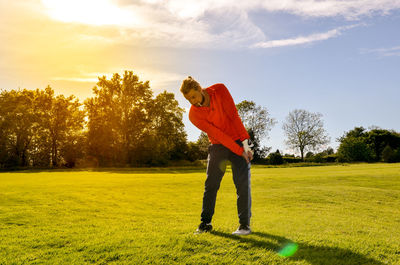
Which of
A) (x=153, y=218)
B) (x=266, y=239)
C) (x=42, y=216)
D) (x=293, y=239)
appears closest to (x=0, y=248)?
(x=42, y=216)

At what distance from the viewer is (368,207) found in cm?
896

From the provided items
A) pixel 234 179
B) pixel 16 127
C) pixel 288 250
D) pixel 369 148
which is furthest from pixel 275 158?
pixel 288 250

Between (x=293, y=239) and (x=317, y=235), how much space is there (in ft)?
1.86

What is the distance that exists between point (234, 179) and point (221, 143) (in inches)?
25.6

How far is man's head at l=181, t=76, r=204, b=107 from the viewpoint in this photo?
4.66 meters

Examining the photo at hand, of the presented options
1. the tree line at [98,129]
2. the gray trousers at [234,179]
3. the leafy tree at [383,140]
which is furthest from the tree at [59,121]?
the leafy tree at [383,140]

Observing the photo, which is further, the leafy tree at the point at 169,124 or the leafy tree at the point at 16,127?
the leafy tree at the point at 169,124

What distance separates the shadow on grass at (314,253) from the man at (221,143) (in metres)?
0.41

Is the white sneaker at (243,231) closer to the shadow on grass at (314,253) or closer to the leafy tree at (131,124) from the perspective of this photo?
the shadow on grass at (314,253)

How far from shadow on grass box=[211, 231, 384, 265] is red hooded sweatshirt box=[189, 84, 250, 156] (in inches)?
52.0

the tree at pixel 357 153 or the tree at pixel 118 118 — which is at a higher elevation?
the tree at pixel 118 118

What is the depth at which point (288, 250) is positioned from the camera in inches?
159

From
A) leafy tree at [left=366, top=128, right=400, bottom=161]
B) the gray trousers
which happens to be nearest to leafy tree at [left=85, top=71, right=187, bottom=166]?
the gray trousers

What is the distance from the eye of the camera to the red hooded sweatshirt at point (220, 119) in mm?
4869
